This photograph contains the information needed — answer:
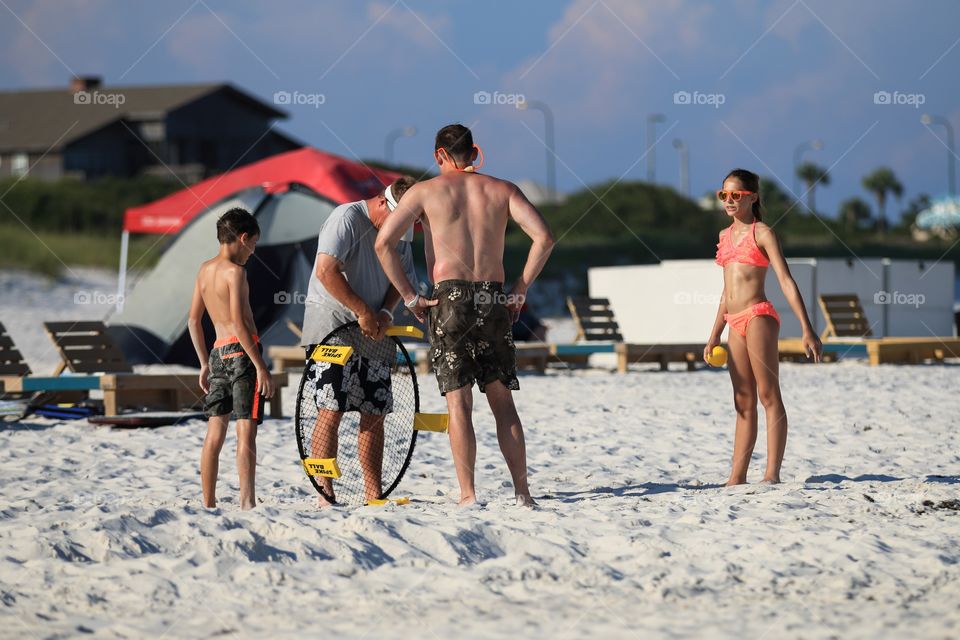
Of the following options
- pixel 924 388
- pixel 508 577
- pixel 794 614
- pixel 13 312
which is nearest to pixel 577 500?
pixel 508 577

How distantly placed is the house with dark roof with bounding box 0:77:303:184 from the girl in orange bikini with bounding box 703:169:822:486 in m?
35.6

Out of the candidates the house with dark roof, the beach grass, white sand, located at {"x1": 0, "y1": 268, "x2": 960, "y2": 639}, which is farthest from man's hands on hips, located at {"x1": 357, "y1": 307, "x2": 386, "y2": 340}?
the house with dark roof

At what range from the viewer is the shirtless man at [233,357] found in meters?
5.57

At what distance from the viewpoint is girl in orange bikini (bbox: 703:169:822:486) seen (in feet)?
20.0

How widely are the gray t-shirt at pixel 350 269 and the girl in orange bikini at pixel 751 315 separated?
5.51 feet

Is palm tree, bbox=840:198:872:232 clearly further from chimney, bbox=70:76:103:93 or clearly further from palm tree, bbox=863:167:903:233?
chimney, bbox=70:76:103:93

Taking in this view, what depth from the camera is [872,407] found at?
399 inches

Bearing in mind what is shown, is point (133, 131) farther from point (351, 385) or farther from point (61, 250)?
point (351, 385)

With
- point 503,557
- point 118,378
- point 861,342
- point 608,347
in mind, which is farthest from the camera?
point 861,342

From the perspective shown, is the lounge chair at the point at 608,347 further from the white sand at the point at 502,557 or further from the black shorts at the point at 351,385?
the black shorts at the point at 351,385

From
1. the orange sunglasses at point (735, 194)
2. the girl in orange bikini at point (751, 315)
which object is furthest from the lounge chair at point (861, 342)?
the orange sunglasses at point (735, 194)

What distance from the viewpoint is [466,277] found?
5.35m

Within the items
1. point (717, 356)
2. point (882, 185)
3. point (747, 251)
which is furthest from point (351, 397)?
point (882, 185)

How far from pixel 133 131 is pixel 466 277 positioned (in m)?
40.0
